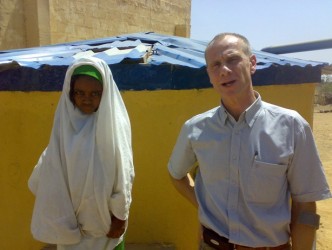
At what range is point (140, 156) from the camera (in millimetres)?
2955

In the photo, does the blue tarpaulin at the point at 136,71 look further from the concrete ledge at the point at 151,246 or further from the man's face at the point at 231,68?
the concrete ledge at the point at 151,246

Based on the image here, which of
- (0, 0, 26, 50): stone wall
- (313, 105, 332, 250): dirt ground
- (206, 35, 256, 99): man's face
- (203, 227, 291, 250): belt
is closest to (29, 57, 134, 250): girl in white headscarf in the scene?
(203, 227, 291, 250): belt

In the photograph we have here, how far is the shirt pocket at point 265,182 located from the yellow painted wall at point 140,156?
4.64 ft

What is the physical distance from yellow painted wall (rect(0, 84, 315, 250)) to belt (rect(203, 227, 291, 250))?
128cm

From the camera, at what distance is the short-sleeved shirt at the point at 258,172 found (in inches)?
59.0

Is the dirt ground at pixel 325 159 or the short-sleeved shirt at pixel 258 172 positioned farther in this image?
the dirt ground at pixel 325 159

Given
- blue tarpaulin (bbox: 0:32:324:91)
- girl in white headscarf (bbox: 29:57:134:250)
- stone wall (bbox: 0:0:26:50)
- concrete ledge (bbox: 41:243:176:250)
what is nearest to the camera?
girl in white headscarf (bbox: 29:57:134:250)

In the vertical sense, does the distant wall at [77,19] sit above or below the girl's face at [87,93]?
above

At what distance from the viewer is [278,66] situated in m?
3.04

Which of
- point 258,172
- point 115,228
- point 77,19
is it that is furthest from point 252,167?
point 77,19

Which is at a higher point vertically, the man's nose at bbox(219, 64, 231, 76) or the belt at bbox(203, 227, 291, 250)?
the man's nose at bbox(219, 64, 231, 76)

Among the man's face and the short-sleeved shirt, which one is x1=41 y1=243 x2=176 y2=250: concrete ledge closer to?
the short-sleeved shirt

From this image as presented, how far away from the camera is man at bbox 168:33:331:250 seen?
1504mm

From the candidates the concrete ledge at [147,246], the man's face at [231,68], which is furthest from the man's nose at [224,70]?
the concrete ledge at [147,246]
